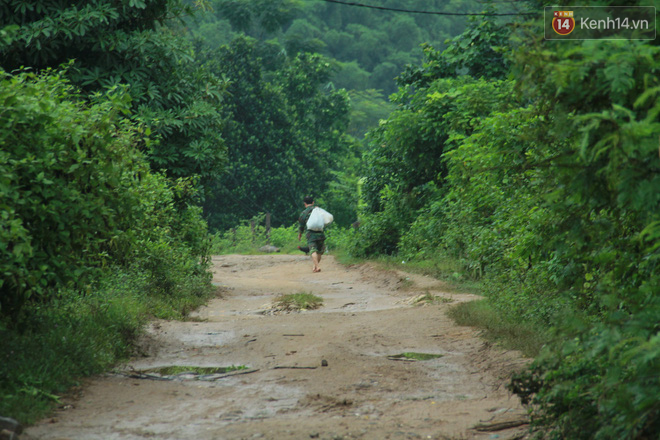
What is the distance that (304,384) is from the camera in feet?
19.6

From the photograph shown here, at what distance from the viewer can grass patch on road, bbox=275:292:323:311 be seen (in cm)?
1081

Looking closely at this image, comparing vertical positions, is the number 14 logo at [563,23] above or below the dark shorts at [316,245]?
above

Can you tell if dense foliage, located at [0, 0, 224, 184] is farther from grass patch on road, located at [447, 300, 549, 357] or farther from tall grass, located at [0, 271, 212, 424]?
grass patch on road, located at [447, 300, 549, 357]

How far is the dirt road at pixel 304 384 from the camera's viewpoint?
4.74 metres

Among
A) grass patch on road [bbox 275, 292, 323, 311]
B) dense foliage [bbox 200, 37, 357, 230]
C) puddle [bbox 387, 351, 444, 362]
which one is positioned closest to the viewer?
puddle [bbox 387, 351, 444, 362]

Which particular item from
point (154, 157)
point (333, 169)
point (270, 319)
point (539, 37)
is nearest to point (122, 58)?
point (154, 157)

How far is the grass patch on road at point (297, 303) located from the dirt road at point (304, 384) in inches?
20.0

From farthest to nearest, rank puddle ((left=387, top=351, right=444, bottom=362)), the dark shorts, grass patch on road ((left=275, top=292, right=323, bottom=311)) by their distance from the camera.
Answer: the dark shorts, grass patch on road ((left=275, top=292, right=323, bottom=311)), puddle ((left=387, top=351, right=444, bottom=362))

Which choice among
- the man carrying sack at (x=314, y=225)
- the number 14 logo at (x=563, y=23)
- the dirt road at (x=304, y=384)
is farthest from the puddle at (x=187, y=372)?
the man carrying sack at (x=314, y=225)

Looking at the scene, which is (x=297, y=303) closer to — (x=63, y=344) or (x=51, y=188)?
(x=63, y=344)

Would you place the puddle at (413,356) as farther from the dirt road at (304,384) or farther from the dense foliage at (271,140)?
the dense foliage at (271,140)

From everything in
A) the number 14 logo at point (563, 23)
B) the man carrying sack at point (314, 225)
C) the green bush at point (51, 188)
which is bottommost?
the man carrying sack at point (314, 225)

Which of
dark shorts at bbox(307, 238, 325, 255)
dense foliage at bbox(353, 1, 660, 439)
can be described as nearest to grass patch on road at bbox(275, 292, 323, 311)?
dense foliage at bbox(353, 1, 660, 439)

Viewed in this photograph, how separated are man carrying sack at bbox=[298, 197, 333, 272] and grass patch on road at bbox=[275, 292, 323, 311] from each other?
594cm
